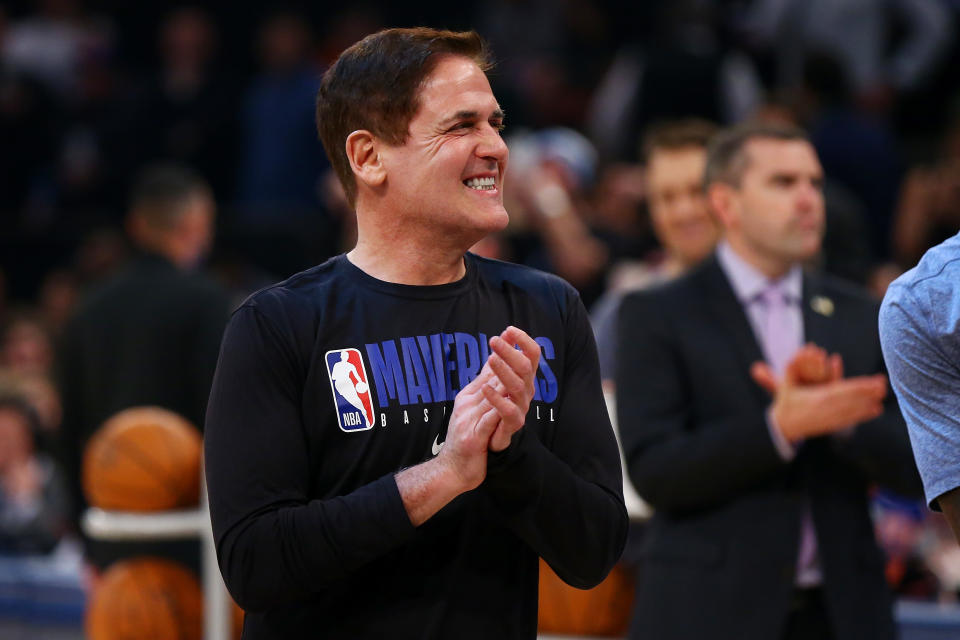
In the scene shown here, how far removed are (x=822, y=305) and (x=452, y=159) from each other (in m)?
1.94

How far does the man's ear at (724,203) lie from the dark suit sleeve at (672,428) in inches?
13.3

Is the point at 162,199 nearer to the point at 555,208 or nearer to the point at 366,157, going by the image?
the point at 555,208

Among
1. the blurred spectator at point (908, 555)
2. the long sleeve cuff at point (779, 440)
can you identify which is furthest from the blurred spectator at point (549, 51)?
the long sleeve cuff at point (779, 440)

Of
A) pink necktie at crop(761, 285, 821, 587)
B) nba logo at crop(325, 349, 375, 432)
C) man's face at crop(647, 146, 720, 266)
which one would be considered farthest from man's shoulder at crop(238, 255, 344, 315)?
man's face at crop(647, 146, 720, 266)

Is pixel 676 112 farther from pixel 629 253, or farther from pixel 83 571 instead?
pixel 83 571

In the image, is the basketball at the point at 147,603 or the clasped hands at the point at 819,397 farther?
the basketball at the point at 147,603

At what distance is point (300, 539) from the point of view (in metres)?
2.38

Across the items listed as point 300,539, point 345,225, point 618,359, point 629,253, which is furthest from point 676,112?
point 300,539

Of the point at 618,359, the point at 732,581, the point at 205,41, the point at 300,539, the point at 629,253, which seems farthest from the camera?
the point at 205,41

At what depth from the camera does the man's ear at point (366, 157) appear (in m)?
2.60

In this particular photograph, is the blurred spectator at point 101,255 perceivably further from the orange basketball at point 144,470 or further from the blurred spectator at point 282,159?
the orange basketball at point 144,470

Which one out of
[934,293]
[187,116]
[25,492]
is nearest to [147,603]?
[25,492]

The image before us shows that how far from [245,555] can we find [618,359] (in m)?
1.92

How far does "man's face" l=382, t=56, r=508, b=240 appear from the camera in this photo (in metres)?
2.54
